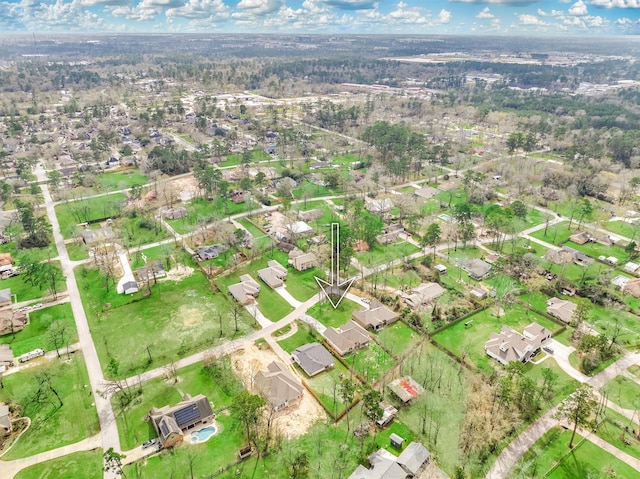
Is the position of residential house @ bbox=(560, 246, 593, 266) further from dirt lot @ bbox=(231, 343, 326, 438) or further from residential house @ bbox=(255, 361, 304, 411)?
residential house @ bbox=(255, 361, 304, 411)

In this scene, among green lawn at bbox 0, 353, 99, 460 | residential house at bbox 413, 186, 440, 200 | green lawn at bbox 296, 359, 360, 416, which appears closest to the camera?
green lawn at bbox 0, 353, 99, 460

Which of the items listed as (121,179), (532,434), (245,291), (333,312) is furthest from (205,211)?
(532,434)

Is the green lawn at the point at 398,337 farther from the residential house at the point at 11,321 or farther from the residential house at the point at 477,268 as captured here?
the residential house at the point at 11,321

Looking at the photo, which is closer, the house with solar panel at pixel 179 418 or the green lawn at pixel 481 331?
the house with solar panel at pixel 179 418

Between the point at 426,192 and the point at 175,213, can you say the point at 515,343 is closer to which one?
the point at 426,192

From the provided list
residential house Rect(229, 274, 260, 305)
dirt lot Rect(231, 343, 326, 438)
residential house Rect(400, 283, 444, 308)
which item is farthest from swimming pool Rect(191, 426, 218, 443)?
residential house Rect(400, 283, 444, 308)

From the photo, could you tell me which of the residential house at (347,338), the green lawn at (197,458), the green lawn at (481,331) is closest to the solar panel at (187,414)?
the green lawn at (197,458)

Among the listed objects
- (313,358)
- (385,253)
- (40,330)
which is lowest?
(385,253)
